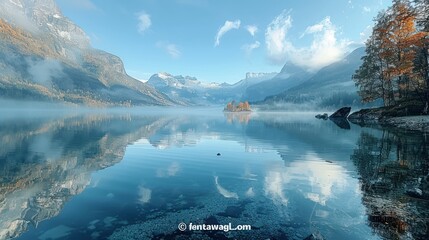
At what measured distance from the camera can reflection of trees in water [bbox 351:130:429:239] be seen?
12.9 metres

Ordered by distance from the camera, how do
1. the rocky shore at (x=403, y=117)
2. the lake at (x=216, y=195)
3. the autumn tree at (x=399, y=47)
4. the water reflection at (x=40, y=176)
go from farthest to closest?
the autumn tree at (x=399, y=47) → the rocky shore at (x=403, y=117) → the water reflection at (x=40, y=176) → the lake at (x=216, y=195)

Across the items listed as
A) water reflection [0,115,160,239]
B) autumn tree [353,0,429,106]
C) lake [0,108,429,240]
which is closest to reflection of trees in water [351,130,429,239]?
lake [0,108,429,240]

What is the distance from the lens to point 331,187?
20109 mm

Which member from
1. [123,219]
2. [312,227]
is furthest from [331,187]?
[123,219]

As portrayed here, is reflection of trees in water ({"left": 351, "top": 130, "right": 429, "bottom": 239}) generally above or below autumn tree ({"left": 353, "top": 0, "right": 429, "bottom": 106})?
below

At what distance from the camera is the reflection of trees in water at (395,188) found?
12852 millimetres

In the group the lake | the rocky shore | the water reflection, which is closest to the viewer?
the lake

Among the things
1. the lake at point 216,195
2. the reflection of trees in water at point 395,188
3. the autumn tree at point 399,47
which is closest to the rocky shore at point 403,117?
the autumn tree at point 399,47

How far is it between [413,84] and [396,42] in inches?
Result: 522

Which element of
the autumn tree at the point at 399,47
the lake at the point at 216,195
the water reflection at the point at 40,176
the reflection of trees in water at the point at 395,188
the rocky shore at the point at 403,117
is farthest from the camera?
the autumn tree at the point at 399,47

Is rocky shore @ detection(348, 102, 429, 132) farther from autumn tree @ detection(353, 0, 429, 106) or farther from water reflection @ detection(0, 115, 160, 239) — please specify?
water reflection @ detection(0, 115, 160, 239)

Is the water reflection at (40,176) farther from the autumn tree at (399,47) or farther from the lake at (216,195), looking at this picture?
the autumn tree at (399,47)

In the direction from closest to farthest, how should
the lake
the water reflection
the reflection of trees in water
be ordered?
the reflection of trees in water, the lake, the water reflection

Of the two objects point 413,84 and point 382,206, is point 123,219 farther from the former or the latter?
point 413,84
